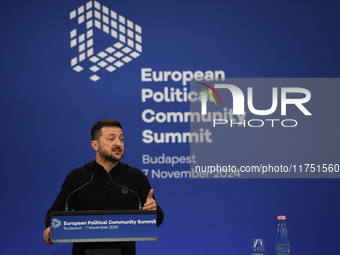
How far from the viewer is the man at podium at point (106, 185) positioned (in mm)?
2941

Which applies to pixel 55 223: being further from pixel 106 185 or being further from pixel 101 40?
pixel 101 40

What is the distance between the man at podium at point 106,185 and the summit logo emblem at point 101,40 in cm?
150

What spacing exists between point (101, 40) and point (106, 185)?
190 centimetres

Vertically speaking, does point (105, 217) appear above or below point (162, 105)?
below

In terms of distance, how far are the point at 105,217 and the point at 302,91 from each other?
2.68 metres

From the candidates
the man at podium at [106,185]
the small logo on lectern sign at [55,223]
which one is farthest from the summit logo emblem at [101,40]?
the small logo on lectern sign at [55,223]

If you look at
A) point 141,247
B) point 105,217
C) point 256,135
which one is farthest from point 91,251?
point 256,135

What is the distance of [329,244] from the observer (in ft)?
14.9

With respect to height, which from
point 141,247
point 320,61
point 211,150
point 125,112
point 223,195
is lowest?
point 141,247

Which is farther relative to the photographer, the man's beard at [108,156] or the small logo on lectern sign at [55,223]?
the man's beard at [108,156]

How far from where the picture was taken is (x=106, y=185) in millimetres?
2984

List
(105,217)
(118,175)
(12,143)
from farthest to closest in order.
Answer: (12,143), (118,175), (105,217)

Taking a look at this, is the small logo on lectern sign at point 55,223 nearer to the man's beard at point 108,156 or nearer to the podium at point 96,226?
the podium at point 96,226

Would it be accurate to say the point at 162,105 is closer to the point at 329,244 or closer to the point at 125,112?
the point at 125,112
